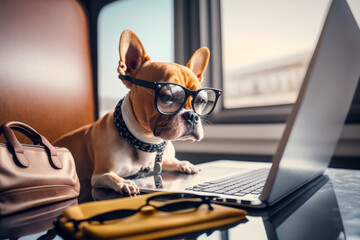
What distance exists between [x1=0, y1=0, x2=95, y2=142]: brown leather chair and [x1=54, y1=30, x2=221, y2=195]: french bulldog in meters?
0.40

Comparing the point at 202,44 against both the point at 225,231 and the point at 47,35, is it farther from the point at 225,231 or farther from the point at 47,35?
the point at 225,231

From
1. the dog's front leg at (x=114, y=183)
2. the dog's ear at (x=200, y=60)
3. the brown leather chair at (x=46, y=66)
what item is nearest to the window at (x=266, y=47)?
the dog's ear at (x=200, y=60)

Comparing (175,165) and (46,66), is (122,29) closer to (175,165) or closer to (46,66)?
(46,66)

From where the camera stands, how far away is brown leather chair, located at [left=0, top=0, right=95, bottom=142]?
95 cm

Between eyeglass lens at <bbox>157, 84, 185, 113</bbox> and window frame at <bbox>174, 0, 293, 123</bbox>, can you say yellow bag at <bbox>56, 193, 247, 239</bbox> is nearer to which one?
eyeglass lens at <bbox>157, 84, 185, 113</bbox>

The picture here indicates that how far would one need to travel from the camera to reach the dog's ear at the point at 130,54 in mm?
700

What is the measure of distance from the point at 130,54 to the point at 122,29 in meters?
0.69

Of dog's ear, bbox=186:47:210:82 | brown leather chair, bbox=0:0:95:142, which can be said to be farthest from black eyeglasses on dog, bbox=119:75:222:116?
brown leather chair, bbox=0:0:95:142

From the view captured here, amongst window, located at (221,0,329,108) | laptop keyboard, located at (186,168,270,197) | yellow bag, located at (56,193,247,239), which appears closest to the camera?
yellow bag, located at (56,193,247,239)

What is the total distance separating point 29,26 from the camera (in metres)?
1.02

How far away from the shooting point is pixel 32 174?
0.46 metres

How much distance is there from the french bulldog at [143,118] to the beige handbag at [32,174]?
111 millimetres

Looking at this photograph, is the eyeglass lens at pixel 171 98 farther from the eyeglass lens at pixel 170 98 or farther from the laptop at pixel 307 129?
the laptop at pixel 307 129

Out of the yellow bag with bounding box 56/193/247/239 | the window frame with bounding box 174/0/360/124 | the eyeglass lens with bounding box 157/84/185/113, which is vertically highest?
the window frame with bounding box 174/0/360/124
